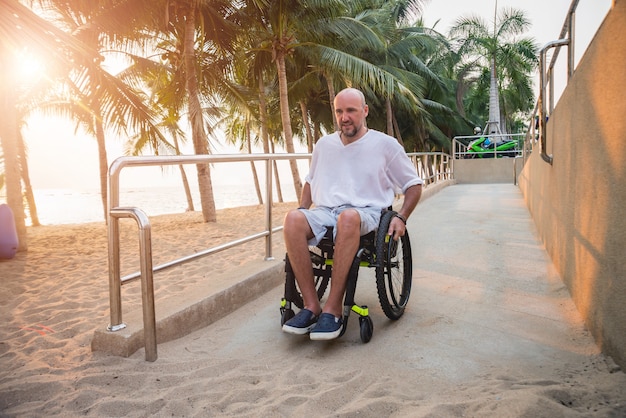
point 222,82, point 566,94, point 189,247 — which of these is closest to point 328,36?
point 222,82

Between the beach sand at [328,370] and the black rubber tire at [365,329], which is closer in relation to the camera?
Result: the beach sand at [328,370]

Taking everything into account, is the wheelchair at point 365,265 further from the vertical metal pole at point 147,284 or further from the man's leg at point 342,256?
the vertical metal pole at point 147,284

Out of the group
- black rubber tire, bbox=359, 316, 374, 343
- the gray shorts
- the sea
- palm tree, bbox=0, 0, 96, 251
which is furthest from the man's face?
the sea

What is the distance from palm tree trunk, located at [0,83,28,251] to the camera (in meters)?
7.30

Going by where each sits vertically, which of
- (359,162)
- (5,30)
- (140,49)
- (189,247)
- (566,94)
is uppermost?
(140,49)

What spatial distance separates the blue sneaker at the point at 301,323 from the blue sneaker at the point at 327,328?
67mm

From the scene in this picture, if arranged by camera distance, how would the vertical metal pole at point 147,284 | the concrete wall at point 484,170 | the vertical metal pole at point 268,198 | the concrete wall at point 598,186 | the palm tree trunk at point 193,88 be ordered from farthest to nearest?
1. the concrete wall at point 484,170
2. the palm tree trunk at point 193,88
3. the vertical metal pole at point 268,198
4. the vertical metal pole at point 147,284
5. the concrete wall at point 598,186

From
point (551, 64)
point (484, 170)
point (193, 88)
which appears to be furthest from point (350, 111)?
point (484, 170)

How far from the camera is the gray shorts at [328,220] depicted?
2.53 metres

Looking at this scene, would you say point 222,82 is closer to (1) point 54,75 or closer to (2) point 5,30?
(1) point 54,75

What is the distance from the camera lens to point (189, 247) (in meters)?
7.34

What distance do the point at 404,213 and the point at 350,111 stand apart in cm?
63

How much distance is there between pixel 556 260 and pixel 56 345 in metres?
3.37

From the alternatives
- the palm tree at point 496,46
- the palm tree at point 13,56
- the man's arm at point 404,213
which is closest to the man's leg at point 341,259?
the man's arm at point 404,213
